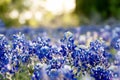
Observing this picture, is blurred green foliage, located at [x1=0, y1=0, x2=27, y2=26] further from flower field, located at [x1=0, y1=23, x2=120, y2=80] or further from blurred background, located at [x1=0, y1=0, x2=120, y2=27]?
flower field, located at [x1=0, y1=23, x2=120, y2=80]

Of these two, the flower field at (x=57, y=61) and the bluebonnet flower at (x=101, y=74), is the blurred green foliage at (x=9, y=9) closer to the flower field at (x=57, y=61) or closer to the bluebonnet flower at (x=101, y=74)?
the flower field at (x=57, y=61)

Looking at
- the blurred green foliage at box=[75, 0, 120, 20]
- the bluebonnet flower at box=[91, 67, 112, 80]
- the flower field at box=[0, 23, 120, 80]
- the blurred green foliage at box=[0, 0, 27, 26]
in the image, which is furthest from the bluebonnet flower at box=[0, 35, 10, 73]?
the blurred green foliage at box=[75, 0, 120, 20]

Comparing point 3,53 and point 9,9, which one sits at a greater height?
point 9,9

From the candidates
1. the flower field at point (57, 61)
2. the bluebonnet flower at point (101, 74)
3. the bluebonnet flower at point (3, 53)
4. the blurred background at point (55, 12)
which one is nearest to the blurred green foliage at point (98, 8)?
the blurred background at point (55, 12)

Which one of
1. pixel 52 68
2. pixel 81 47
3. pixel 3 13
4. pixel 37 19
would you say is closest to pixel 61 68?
pixel 52 68

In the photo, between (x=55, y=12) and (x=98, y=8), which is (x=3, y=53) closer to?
(x=98, y=8)

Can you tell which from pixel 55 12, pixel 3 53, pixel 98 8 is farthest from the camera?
pixel 55 12

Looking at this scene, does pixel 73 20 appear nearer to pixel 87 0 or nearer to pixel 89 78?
pixel 87 0

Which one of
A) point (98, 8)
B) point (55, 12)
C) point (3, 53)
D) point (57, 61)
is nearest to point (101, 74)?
point (57, 61)

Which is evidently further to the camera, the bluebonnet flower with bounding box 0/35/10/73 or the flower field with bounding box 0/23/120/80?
the bluebonnet flower with bounding box 0/35/10/73
